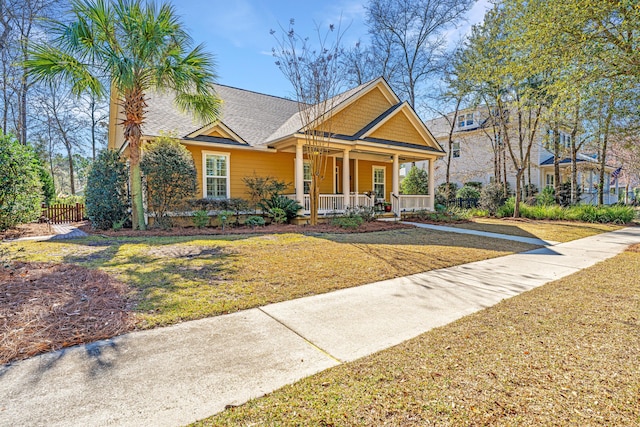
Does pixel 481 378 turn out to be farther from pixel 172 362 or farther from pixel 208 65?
pixel 208 65

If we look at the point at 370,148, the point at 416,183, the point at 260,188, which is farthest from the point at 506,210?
the point at 260,188

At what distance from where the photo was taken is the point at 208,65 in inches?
405

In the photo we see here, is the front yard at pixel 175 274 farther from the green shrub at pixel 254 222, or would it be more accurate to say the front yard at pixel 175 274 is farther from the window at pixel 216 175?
the window at pixel 216 175

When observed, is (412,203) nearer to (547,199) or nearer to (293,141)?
(293,141)

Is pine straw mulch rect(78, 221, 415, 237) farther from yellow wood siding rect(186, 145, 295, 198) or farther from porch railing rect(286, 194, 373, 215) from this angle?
yellow wood siding rect(186, 145, 295, 198)

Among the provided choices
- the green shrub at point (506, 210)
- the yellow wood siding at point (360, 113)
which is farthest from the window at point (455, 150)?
the yellow wood siding at point (360, 113)

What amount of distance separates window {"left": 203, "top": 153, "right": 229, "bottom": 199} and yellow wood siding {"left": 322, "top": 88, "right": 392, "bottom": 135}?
4804mm

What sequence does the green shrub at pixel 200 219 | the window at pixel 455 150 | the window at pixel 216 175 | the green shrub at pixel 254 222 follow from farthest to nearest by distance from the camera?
1. the window at pixel 455 150
2. the window at pixel 216 175
3. the green shrub at pixel 254 222
4. the green shrub at pixel 200 219

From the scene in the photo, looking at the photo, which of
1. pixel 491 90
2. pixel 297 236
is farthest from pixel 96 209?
pixel 491 90

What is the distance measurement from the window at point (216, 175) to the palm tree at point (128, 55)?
285 centimetres

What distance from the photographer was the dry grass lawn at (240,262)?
4277 millimetres

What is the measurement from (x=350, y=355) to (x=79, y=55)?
10.9 metres

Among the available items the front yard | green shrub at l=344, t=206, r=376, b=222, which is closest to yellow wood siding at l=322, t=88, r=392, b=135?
green shrub at l=344, t=206, r=376, b=222

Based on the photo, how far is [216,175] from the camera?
13.0 metres
